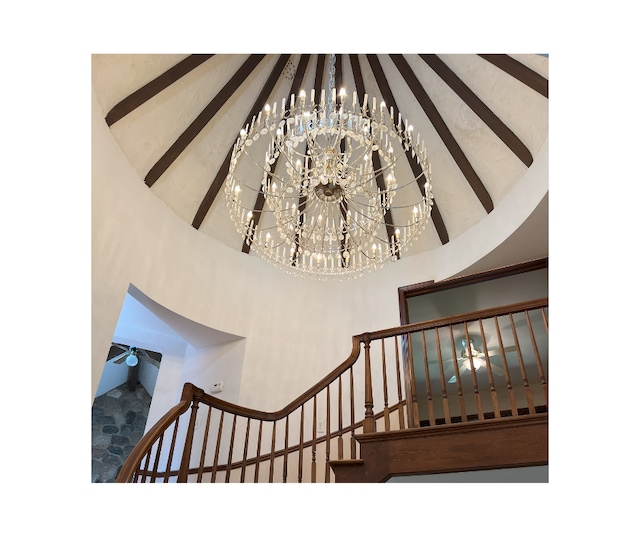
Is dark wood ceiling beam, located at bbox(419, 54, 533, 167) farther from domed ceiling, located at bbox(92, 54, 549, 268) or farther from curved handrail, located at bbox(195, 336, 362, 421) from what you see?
curved handrail, located at bbox(195, 336, 362, 421)

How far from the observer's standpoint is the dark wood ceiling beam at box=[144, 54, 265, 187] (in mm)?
5219

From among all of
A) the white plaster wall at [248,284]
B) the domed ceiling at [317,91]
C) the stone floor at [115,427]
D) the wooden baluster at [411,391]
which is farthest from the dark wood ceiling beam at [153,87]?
the stone floor at [115,427]

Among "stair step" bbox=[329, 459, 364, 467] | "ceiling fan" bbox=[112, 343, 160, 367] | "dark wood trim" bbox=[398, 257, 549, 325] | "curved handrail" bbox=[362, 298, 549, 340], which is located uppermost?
"dark wood trim" bbox=[398, 257, 549, 325]

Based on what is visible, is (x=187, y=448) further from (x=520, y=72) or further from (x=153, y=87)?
(x=520, y=72)

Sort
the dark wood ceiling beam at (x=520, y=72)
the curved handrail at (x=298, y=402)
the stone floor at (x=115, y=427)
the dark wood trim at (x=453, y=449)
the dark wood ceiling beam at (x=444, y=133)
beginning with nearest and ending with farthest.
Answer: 1. the dark wood trim at (x=453, y=449)
2. the curved handrail at (x=298, y=402)
3. the dark wood ceiling beam at (x=520, y=72)
4. the dark wood ceiling beam at (x=444, y=133)
5. the stone floor at (x=115, y=427)

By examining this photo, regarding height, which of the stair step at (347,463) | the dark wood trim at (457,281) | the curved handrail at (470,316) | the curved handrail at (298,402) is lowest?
the stair step at (347,463)

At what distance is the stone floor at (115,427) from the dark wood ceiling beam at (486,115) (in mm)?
7176

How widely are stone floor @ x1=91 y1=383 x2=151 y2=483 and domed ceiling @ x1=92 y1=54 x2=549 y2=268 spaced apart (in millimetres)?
4612

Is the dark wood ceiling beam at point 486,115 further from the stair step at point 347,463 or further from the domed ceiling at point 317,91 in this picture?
the stair step at point 347,463

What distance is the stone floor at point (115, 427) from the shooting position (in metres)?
8.04

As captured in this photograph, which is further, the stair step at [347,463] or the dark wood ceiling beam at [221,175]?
the dark wood ceiling beam at [221,175]

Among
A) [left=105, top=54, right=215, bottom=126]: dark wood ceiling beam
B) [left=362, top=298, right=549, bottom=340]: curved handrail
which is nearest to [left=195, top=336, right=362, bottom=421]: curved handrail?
[left=362, top=298, right=549, bottom=340]: curved handrail
